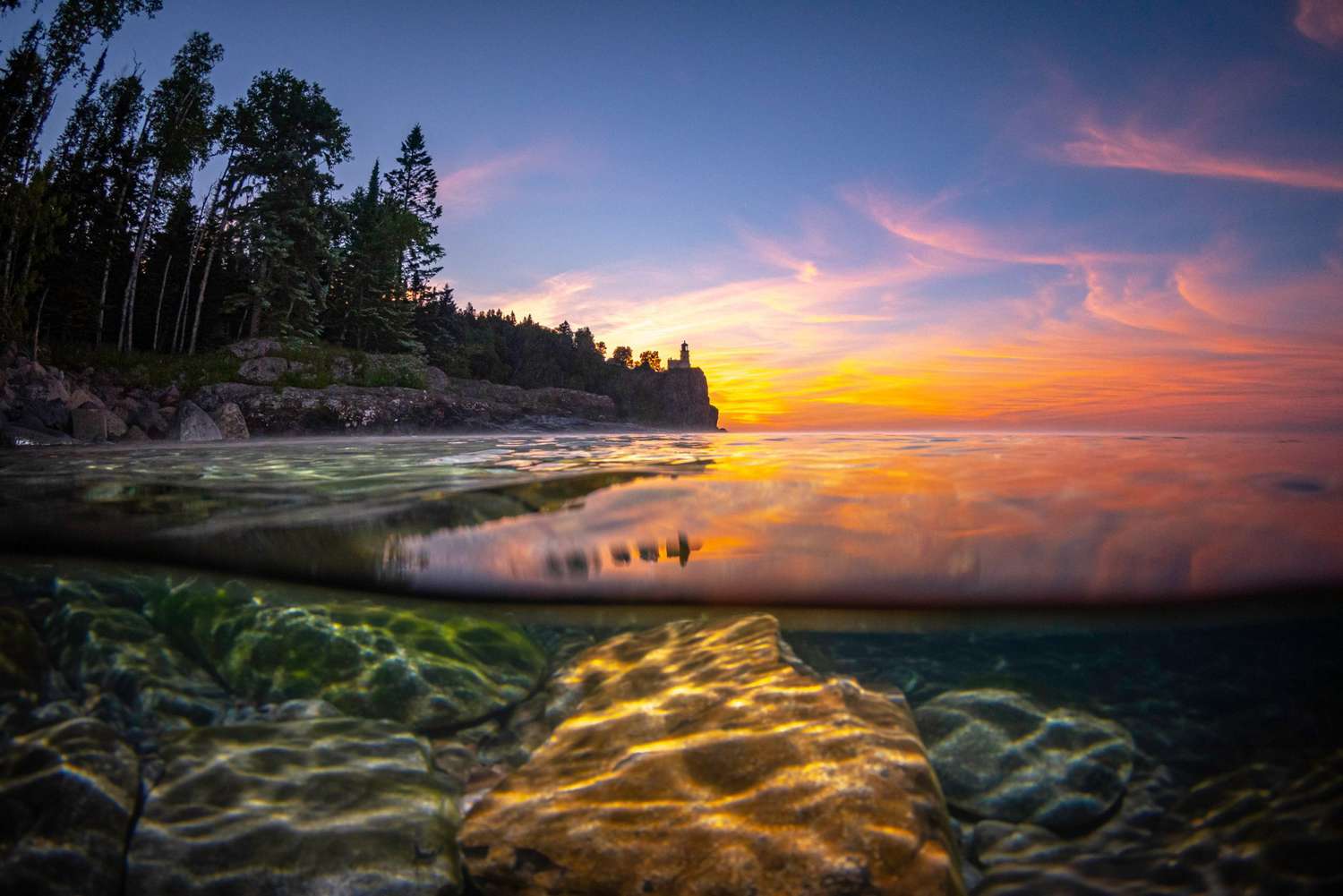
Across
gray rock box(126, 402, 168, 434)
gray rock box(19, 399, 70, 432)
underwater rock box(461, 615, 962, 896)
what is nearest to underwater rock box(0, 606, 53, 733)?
underwater rock box(461, 615, 962, 896)

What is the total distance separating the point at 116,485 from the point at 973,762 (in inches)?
339

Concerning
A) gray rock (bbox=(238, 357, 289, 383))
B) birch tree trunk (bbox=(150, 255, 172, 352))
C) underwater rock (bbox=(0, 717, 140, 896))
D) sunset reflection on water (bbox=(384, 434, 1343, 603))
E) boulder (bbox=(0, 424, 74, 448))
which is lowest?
underwater rock (bbox=(0, 717, 140, 896))

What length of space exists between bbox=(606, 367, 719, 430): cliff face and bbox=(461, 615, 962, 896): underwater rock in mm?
41608

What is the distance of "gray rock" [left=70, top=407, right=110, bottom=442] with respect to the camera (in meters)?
13.6

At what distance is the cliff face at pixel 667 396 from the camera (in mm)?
48562

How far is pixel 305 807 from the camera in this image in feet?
9.16

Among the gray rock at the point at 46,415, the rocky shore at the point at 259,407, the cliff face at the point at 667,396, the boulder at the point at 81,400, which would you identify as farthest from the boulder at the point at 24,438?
the cliff face at the point at 667,396

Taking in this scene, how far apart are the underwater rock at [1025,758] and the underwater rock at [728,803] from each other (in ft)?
2.19

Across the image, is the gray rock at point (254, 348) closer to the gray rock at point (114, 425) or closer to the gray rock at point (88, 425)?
the gray rock at point (114, 425)

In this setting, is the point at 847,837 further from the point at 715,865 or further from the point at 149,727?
the point at 149,727

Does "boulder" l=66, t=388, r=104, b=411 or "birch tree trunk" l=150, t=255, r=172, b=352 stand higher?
"birch tree trunk" l=150, t=255, r=172, b=352

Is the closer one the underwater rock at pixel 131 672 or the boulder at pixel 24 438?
the underwater rock at pixel 131 672

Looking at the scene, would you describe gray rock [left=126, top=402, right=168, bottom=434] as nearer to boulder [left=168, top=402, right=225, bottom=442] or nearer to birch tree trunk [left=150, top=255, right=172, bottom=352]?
boulder [left=168, top=402, right=225, bottom=442]

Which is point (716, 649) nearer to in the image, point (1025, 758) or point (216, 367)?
point (1025, 758)
